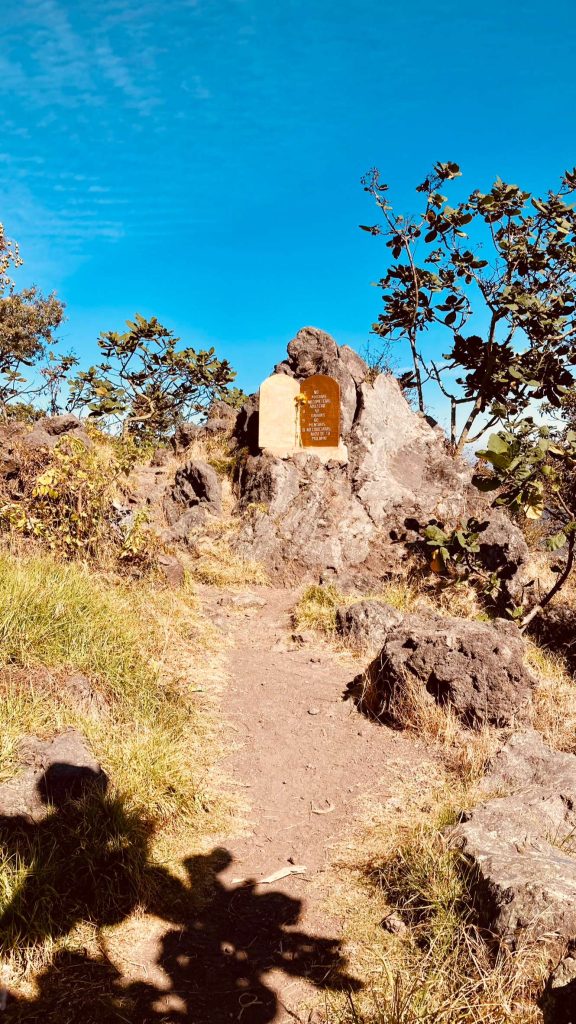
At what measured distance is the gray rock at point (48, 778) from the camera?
384 centimetres

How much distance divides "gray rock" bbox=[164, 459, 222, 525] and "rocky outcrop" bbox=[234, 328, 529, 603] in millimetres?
537

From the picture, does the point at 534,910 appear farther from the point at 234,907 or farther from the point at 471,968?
the point at 234,907

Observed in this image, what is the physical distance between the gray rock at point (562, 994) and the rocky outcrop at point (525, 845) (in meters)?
0.18

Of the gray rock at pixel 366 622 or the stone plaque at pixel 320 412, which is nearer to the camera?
the gray rock at pixel 366 622

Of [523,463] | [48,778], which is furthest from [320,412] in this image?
[48,778]

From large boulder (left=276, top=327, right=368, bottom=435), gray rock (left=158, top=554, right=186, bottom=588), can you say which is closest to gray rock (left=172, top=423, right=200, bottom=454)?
large boulder (left=276, top=327, right=368, bottom=435)

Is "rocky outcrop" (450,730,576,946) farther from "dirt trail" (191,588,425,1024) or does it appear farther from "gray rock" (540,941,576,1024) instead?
"dirt trail" (191,588,425,1024)

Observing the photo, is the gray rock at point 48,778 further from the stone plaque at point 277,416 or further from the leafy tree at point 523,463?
the stone plaque at point 277,416

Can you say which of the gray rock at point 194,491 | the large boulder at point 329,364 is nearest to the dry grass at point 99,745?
the gray rock at point 194,491

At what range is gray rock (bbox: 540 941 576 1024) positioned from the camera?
2459mm

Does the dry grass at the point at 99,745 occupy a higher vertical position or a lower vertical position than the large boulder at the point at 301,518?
lower

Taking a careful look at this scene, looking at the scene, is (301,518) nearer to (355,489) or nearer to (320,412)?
(355,489)

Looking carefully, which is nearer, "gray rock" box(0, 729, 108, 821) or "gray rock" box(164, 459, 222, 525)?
"gray rock" box(0, 729, 108, 821)

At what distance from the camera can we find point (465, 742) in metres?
5.57
